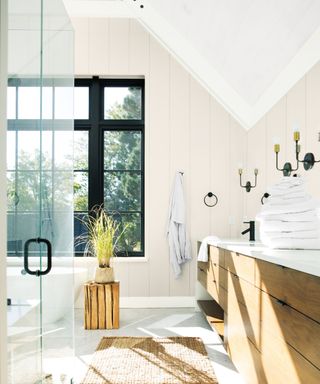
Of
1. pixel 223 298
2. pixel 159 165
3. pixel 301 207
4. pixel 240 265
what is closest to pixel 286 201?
pixel 301 207

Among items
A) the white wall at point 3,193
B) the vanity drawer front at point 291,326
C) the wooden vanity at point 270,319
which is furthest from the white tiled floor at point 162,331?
the white wall at point 3,193

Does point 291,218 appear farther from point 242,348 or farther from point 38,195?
point 38,195

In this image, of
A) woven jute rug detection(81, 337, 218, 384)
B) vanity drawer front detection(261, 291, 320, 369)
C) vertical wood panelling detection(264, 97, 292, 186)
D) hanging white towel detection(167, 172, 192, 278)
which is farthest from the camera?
hanging white towel detection(167, 172, 192, 278)

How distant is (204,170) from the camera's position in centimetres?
471

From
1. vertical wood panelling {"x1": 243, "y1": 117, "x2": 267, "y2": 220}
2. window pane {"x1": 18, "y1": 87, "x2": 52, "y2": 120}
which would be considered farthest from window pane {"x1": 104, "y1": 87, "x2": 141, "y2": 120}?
window pane {"x1": 18, "y1": 87, "x2": 52, "y2": 120}

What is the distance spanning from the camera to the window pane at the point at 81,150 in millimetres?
4832

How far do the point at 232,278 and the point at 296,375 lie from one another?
119 centimetres

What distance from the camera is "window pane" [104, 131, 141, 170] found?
487cm

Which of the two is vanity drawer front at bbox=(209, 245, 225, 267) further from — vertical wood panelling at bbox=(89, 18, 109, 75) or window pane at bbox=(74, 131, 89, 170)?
vertical wood panelling at bbox=(89, 18, 109, 75)

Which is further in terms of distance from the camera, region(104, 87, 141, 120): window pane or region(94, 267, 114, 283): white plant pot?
region(104, 87, 141, 120): window pane

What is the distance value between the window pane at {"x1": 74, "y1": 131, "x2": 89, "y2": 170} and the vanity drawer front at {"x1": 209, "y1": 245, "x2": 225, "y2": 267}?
1.98 m

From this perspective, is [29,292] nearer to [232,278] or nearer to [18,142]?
[18,142]

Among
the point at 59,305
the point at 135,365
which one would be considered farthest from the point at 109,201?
the point at 59,305

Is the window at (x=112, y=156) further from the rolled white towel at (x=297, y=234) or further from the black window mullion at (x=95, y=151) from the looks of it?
the rolled white towel at (x=297, y=234)
